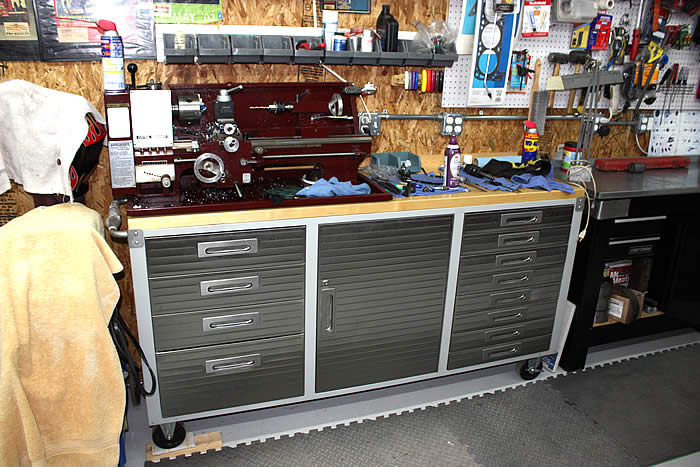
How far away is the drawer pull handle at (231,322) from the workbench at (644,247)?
5.07ft

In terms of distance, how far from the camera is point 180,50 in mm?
1988

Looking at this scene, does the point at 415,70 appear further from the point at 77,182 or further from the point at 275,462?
the point at 275,462

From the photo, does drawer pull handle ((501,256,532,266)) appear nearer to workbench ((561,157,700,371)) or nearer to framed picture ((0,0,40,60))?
workbench ((561,157,700,371))

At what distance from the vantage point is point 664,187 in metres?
2.32

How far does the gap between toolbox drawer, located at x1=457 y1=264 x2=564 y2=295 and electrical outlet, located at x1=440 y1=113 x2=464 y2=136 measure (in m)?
0.83

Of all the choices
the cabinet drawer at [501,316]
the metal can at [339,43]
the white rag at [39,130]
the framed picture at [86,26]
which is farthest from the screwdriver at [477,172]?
the white rag at [39,130]

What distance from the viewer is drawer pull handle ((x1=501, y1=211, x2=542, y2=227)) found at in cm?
211

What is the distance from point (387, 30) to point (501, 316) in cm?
140

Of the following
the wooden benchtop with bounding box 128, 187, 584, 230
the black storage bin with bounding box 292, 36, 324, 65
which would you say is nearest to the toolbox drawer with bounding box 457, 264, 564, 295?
the wooden benchtop with bounding box 128, 187, 584, 230

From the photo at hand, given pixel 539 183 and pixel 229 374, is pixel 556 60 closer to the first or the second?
pixel 539 183

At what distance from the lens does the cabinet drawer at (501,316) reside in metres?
2.20

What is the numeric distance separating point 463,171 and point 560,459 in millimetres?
1327

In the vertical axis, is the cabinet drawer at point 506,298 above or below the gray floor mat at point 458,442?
above

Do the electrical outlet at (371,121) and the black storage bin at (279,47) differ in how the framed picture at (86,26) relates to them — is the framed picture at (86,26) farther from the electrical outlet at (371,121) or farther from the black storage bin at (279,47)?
the electrical outlet at (371,121)
